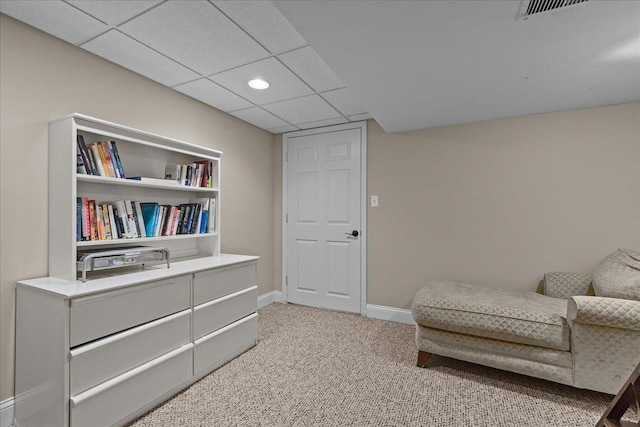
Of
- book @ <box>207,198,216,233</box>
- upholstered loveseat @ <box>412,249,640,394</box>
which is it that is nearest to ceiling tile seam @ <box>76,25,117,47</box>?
book @ <box>207,198,216,233</box>

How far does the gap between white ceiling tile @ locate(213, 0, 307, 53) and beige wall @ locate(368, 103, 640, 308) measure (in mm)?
1755

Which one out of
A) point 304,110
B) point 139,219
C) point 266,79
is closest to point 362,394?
point 139,219

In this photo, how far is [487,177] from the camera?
116 inches

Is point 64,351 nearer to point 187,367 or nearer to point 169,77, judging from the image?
point 187,367

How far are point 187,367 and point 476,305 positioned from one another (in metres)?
2.00

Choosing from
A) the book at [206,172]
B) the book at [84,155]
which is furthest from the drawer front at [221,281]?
the book at [84,155]

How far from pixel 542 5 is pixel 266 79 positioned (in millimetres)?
1778

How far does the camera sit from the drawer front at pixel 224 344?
83.7 inches

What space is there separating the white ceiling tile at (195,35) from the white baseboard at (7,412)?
221cm

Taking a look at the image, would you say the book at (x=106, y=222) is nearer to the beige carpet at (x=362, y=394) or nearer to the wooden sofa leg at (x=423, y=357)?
the beige carpet at (x=362, y=394)

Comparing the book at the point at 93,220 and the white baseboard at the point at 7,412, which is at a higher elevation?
the book at the point at 93,220

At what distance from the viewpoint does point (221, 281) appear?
91.3 inches

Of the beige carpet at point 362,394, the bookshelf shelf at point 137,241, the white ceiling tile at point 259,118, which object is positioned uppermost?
the white ceiling tile at point 259,118

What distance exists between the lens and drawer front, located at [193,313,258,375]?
83.7 inches
